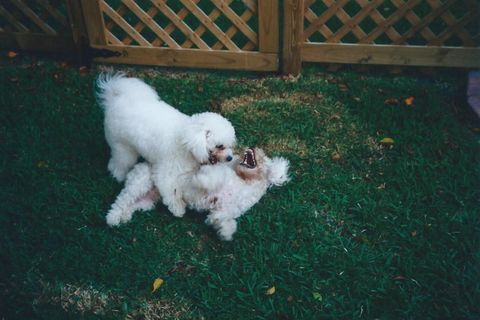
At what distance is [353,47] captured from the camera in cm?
404

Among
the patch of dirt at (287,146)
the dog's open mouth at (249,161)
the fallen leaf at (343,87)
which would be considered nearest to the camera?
the dog's open mouth at (249,161)

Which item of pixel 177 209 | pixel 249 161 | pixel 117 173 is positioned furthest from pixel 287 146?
pixel 117 173

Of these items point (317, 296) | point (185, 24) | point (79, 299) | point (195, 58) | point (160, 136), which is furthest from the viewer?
point (195, 58)

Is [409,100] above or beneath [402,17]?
beneath

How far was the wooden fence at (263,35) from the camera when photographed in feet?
12.7

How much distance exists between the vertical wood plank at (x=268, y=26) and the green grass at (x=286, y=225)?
509 millimetres

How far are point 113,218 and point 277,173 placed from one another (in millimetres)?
1122

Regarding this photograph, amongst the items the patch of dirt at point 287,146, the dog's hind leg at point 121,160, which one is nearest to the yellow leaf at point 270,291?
the patch of dirt at point 287,146

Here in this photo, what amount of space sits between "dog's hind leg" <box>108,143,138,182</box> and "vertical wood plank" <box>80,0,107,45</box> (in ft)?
5.86

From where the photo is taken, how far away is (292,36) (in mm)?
3984

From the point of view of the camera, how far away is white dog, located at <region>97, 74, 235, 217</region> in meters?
2.56

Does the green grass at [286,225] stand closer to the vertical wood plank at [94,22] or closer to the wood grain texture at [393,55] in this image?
the wood grain texture at [393,55]

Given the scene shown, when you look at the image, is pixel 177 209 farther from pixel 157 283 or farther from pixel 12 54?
pixel 12 54

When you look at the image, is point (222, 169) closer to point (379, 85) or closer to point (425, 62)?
point (379, 85)
